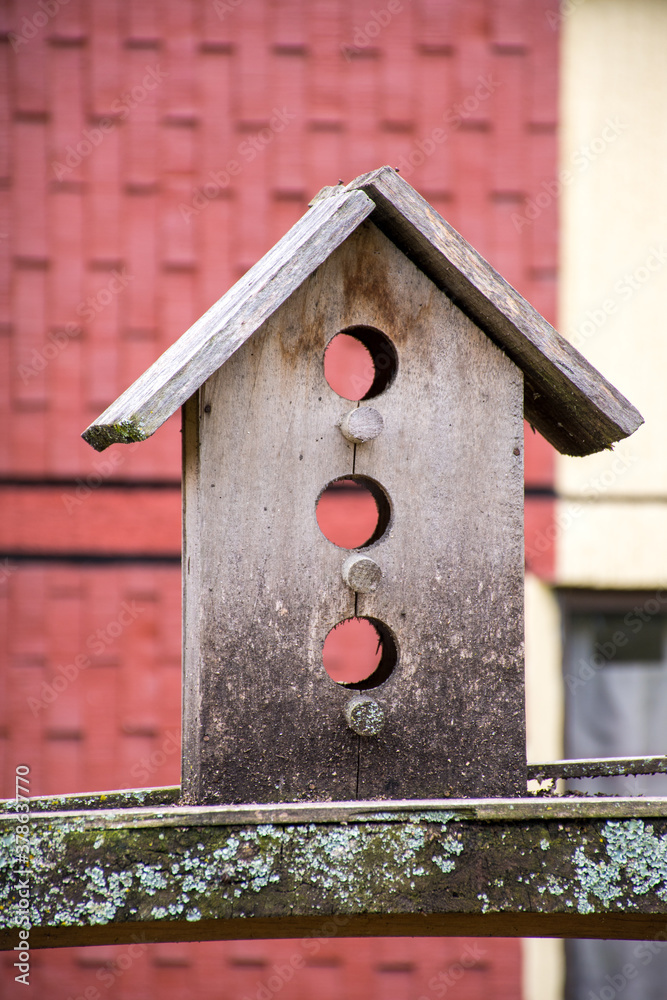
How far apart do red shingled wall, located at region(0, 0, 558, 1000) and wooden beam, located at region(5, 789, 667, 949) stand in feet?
5.56

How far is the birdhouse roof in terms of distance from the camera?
123cm

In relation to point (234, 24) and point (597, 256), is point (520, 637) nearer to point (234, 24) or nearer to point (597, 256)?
point (597, 256)

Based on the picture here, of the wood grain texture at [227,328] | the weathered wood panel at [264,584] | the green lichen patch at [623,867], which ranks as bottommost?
the green lichen patch at [623,867]

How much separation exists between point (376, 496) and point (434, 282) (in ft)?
1.15

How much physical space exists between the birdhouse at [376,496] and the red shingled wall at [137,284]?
1.50 metres

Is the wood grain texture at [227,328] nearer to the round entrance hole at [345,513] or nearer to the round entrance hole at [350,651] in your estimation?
the round entrance hole at [345,513]

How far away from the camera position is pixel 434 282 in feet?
4.68

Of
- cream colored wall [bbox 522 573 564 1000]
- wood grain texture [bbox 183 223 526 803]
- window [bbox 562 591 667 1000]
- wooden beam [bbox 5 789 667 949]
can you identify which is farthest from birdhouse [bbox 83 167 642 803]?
window [bbox 562 591 667 1000]

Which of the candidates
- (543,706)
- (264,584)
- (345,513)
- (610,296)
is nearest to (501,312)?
(264,584)

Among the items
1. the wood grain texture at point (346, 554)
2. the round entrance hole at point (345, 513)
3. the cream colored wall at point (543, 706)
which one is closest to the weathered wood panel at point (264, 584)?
the wood grain texture at point (346, 554)

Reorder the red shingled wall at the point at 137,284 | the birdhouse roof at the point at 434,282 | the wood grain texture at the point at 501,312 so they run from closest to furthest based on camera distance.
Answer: the birdhouse roof at the point at 434,282, the wood grain texture at the point at 501,312, the red shingled wall at the point at 137,284

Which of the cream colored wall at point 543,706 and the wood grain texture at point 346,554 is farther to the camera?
the cream colored wall at point 543,706

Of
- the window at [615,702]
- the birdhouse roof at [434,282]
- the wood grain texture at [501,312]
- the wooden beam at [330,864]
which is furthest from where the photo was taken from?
the window at [615,702]

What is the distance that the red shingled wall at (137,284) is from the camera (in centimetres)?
285
